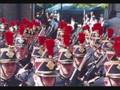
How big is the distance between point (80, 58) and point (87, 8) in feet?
1.80

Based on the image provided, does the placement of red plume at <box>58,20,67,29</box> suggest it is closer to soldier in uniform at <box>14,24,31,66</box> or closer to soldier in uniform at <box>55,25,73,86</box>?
soldier in uniform at <box>55,25,73,86</box>

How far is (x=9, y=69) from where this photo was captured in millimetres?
3838

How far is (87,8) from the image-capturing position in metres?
3.85

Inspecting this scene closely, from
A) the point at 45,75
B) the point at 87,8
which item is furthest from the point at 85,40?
the point at 45,75

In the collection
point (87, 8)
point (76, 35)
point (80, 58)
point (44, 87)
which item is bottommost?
point (44, 87)

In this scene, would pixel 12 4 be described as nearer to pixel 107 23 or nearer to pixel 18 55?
pixel 18 55

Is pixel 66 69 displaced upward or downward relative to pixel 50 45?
downward

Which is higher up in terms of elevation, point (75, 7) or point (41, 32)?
point (75, 7)

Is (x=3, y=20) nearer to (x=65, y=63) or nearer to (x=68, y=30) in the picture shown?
(x=68, y=30)

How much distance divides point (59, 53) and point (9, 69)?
0.57 meters

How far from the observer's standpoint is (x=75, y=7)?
3832mm

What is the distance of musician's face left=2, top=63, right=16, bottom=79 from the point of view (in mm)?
3828

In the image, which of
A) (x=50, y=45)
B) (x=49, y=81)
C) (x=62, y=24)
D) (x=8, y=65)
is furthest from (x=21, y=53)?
(x=62, y=24)

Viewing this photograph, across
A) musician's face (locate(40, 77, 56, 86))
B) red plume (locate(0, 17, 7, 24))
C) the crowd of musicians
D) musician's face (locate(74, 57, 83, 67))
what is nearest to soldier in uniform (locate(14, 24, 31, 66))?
the crowd of musicians
